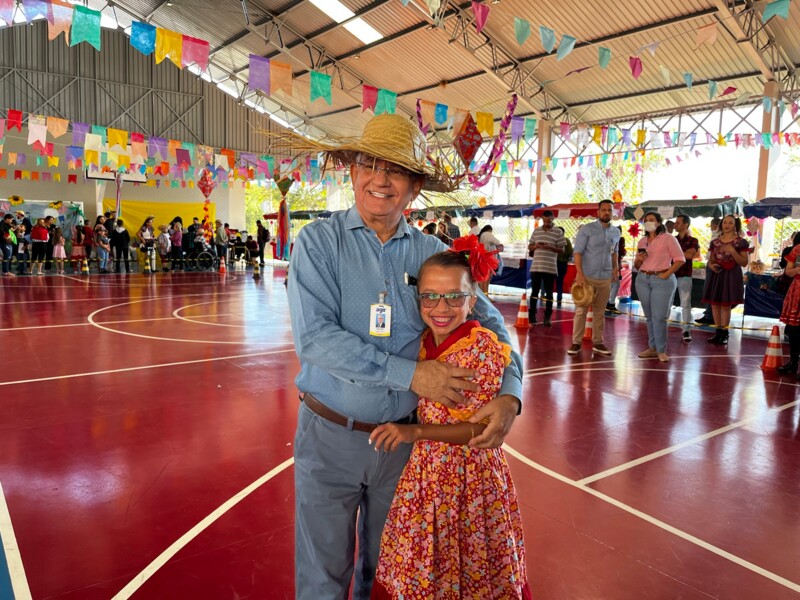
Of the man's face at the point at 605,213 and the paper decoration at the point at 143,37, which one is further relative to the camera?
the paper decoration at the point at 143,37

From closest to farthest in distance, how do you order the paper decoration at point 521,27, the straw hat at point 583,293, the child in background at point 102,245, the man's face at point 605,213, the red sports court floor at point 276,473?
the red sports court floor at point 276,473
the man's face at point 605,213
the straw hat at point 583,293
the paper decoration at point 521,27
the child in background at point 102,245

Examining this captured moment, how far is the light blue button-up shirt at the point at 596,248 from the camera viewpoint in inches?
263

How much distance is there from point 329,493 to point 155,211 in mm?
23914

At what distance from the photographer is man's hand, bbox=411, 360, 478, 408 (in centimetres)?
156

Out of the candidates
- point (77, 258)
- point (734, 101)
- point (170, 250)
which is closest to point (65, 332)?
point (77, 258)

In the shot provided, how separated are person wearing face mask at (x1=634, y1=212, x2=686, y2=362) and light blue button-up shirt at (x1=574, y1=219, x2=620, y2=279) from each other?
0.38 metres

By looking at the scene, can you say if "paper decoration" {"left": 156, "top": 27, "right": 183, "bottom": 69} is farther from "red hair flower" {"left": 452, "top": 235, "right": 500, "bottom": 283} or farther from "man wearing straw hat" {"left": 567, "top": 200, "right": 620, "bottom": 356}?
"red hair flower" {"left": 452, "top": 235, "right": 500, "bottom": 283}

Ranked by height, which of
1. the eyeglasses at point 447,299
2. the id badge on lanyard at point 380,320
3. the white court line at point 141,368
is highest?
the eyeglasses at point 447,299

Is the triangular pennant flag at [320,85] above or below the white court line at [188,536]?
above

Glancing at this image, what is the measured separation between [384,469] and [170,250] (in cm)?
1849

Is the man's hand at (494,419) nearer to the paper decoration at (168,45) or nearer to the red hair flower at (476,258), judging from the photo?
the red hair flower at (476,258)

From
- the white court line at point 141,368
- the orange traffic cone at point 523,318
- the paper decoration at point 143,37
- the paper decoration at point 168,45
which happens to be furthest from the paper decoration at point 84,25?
the orange traffic cone at point 523,318

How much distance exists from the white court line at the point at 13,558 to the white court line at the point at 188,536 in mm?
358

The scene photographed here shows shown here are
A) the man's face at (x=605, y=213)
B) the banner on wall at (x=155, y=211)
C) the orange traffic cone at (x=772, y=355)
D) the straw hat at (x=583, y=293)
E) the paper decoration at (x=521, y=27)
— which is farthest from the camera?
the banner on wall at (x=155, y=211)
